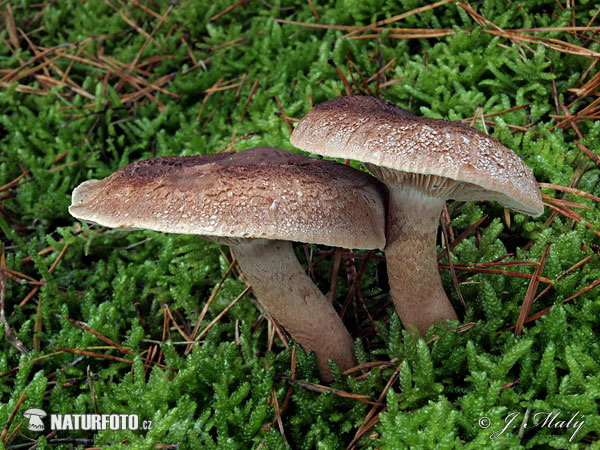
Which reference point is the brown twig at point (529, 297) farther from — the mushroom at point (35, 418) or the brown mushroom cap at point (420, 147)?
the mushroom at point (35, 418)

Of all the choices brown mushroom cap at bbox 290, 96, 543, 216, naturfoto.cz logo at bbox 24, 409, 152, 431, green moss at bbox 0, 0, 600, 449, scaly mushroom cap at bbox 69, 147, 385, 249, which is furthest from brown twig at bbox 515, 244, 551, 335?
naturfoto.cz logo at bbox 24, 409, 152, 431

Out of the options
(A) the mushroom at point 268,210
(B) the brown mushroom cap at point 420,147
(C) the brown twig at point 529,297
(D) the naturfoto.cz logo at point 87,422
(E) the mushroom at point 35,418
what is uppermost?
(B) the brown mushroom cap at point 420,147

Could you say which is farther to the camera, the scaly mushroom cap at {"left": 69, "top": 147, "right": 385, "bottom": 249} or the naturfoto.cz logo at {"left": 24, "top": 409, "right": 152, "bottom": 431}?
the naturfoto.cz logo at {"left": 24, "top": 409, "right": 152, "bottom": 431}

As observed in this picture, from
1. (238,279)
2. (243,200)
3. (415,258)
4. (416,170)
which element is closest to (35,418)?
(238,279)

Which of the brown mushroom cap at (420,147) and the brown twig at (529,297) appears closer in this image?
the brown mushroom cap at (420,147)

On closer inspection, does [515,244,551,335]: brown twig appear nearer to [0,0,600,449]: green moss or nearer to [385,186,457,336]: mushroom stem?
[0,0,600,449]: green moss

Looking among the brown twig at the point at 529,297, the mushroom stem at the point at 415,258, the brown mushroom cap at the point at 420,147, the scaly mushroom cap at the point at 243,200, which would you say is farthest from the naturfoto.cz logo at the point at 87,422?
the brown twig at the point at 529,297

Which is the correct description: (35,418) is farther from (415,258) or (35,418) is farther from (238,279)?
(415,258)
